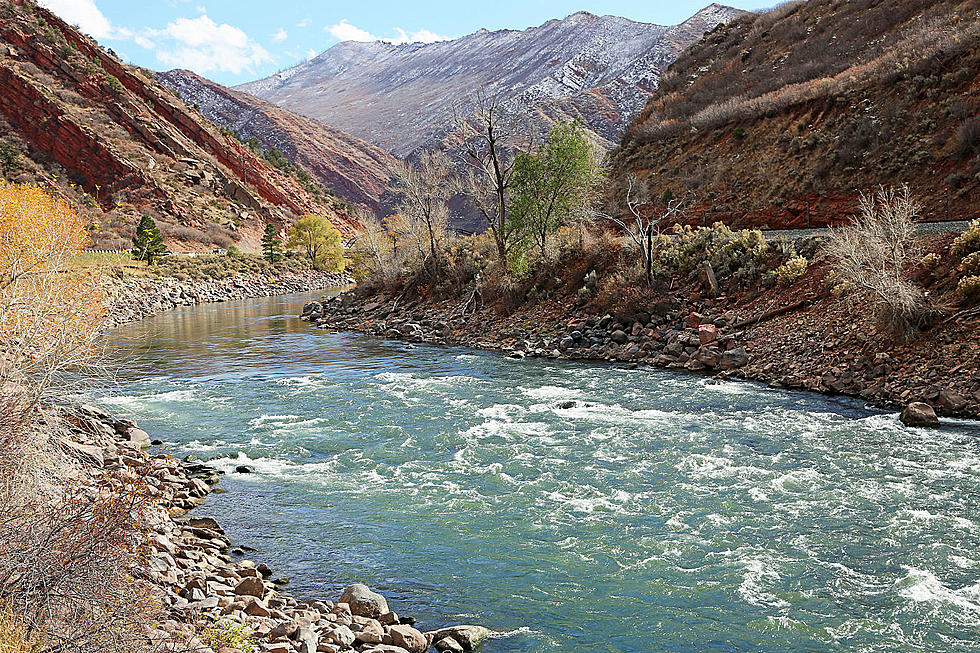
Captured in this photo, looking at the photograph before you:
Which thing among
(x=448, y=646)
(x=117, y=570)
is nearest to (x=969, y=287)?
(x=448, y=646)

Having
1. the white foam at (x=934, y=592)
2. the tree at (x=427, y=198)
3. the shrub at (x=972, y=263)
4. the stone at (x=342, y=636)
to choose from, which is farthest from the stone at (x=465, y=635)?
the tree at (x=427, y=198)

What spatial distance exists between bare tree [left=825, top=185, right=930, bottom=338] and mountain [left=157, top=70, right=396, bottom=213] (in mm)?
139901

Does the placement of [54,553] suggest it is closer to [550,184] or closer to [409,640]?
[409,640]

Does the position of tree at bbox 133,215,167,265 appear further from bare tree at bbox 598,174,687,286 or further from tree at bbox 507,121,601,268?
bare tree at bbox 598,174,687,286

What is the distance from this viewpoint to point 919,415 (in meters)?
14.5

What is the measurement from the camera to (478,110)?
33.1 meters

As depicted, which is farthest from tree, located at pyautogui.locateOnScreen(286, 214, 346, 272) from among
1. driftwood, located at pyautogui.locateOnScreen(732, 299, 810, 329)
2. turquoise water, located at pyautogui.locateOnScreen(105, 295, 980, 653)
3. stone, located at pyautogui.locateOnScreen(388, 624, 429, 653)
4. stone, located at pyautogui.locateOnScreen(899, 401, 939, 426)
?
stone, located at pyautogui.locateOnScreen(388, 624, 429, 653)

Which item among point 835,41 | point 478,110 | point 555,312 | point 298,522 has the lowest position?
point 298,522

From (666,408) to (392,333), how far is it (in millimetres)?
18406

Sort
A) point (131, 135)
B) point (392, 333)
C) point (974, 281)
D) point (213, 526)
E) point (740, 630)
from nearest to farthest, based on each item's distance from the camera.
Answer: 1. point (740, 630)
2. point (213, 526)
3. point (974, 281)
4. point (392, 333)
5. point (131, 135)

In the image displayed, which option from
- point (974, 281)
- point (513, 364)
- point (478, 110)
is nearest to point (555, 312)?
point (513, 364)

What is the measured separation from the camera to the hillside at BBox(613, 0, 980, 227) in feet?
95.6

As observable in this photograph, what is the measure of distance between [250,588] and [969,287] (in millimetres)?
18060

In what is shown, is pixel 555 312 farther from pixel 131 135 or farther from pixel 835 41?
pixel 131 135
